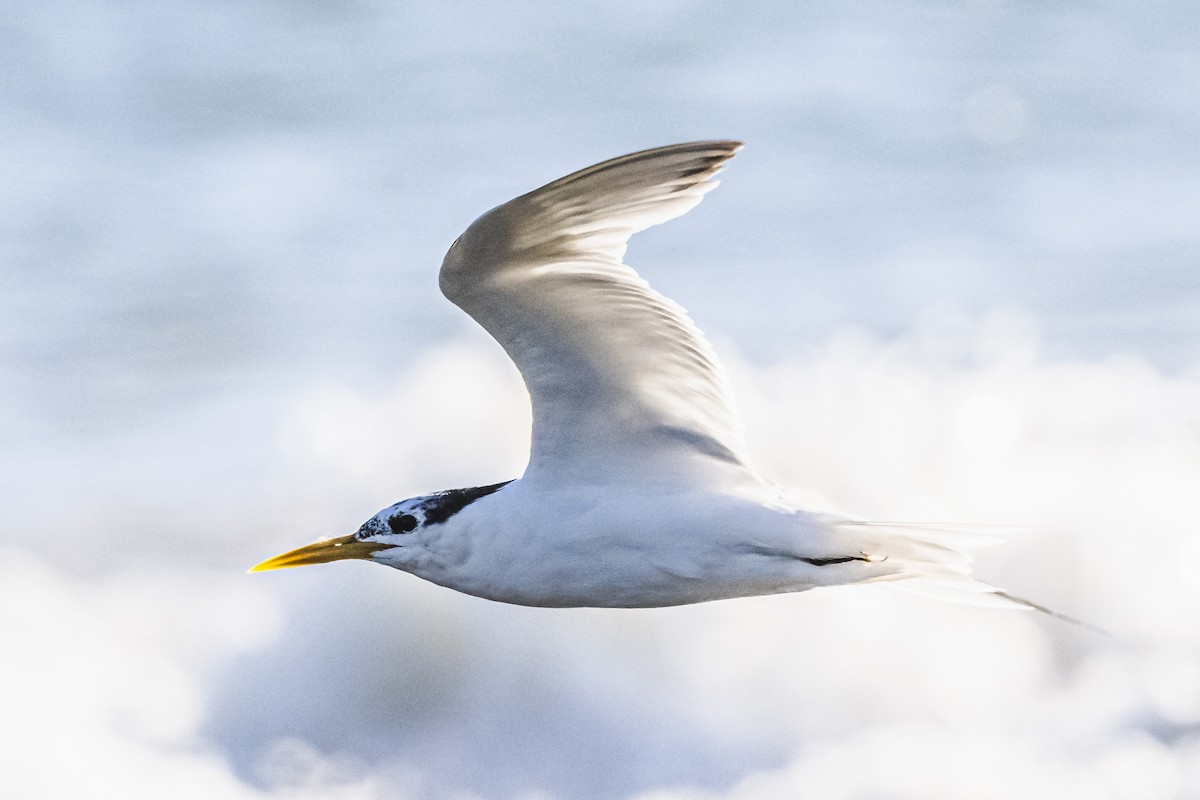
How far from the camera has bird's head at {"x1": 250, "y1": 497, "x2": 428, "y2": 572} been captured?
8102mm

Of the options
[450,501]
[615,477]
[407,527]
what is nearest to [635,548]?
[615,477]

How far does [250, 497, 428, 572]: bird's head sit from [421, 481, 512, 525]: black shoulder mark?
0.04m

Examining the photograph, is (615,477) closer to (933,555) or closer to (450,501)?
(450,501)

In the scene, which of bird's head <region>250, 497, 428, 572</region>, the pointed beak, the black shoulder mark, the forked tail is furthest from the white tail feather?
the pointed beak

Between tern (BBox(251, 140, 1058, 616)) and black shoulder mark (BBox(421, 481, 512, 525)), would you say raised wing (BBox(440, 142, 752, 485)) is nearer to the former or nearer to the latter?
tern (BBox(251, 140, 1058, 616))

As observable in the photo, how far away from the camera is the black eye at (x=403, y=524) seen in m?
8.10

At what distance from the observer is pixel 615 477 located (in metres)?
7.88

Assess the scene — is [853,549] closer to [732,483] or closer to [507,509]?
[732,483]

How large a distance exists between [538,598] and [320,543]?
1622 millimetres

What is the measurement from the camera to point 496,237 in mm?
7098

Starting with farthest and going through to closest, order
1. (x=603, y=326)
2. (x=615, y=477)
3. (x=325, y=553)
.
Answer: (x=325, y=553) < (x=615, y=477) < (x=603, y=326)

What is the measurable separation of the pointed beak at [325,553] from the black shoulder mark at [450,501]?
0.37 m

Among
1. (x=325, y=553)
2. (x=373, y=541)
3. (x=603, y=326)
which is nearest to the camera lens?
(x=603, y=326)

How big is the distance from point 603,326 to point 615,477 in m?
→ 0.89
